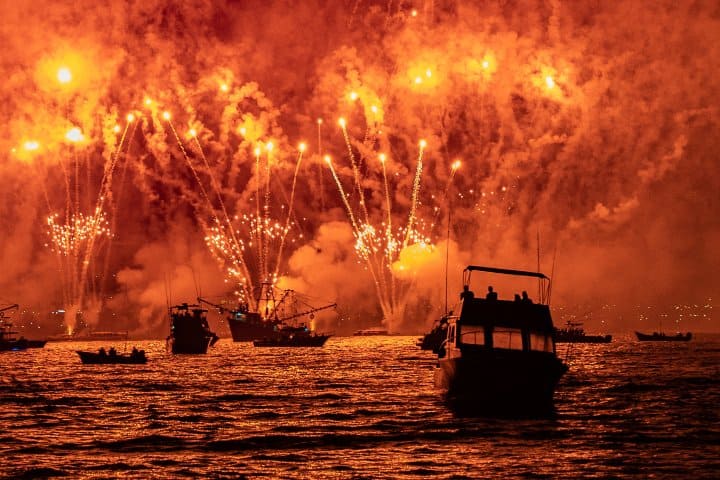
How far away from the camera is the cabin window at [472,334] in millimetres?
45375

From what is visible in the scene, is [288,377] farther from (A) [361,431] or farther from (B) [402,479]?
(B) [402,479]

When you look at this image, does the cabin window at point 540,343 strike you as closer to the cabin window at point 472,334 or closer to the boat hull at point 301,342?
the cabin window at point 472,334

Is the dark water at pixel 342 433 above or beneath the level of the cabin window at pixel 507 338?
beneath

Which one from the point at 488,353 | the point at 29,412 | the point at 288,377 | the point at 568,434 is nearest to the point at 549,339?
the point at 488,353

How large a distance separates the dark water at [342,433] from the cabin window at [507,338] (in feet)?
14.4

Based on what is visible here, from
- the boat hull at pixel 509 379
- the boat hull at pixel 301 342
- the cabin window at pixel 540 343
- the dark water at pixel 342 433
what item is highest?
the boat hull at pixel 301 342

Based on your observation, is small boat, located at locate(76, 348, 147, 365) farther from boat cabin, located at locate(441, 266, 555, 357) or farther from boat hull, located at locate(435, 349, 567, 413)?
boat hull, located at locate(435, 349, 567, 413)

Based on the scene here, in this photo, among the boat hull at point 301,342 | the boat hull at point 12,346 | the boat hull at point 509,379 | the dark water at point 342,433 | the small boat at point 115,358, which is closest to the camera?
the dark water at point 342,433

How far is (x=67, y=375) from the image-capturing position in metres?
86.0

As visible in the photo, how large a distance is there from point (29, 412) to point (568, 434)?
1172 inches

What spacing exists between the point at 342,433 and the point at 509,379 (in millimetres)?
8526

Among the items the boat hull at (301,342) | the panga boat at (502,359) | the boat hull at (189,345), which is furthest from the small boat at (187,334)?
the panga boat at (502,359)

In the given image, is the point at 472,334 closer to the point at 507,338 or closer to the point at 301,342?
the point at 507,338

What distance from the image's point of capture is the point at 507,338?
45125 mm
